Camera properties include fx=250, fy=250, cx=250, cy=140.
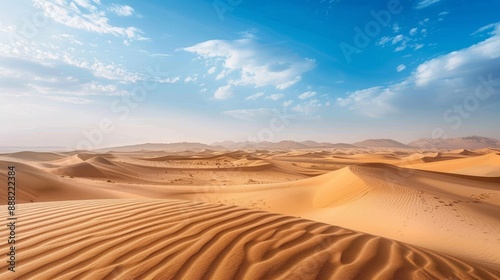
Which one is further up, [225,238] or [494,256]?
[225,238]

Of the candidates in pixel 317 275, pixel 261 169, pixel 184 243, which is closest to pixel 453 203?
pixel 317 275

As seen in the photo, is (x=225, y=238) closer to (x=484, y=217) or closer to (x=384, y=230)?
(x=384, y=230)

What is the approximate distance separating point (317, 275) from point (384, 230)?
5.13 meters

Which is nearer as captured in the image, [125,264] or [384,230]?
[125,264]

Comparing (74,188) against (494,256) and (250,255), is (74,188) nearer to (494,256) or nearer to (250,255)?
(250,255)

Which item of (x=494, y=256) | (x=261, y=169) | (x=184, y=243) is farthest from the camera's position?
(x=261, y=169)

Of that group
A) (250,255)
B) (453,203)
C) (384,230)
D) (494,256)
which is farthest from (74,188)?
(453,203)

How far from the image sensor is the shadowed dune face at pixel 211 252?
2.22 m

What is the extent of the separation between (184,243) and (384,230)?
5614mm

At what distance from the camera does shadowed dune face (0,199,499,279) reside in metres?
2.22

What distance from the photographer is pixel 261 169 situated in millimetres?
26578

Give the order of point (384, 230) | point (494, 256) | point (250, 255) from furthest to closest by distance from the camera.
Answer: point (384, 230) → point (494, 256) → point (250, 255)

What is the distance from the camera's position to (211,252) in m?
2.54

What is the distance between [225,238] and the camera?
2.91m
